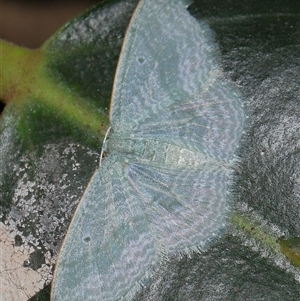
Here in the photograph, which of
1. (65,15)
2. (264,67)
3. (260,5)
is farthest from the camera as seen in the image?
(65,15)

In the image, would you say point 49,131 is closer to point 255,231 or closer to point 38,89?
point 38,89

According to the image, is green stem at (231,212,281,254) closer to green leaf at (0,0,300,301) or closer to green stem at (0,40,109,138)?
green leaf at (0,0,300,301)

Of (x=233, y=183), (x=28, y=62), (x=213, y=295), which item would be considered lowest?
(x=213, y=295)

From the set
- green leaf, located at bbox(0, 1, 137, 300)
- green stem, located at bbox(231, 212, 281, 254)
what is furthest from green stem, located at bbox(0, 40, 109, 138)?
green stem, located at bbox(231, 212, 281, 254)

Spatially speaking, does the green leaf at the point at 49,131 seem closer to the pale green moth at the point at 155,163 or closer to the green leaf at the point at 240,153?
the green leaf at the point at 240,153

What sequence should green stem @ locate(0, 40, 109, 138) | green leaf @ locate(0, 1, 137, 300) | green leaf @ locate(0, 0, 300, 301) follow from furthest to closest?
green stem @ locate(0, 40, 109, 138)
green leaf @ locate(0, 1, 137, 300)
green leaf @ locate(0, 0, 300, 301)

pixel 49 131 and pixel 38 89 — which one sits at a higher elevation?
pixel 38 89

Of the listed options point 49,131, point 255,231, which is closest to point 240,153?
point 255,231

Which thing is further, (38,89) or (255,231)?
(38,89)

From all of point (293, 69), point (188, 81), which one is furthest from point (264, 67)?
point (188, 81)

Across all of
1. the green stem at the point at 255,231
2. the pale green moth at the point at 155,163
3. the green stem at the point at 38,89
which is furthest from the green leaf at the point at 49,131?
the green stem at the point at 255,231

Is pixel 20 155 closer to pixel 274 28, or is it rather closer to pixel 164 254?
pixel 164 254
